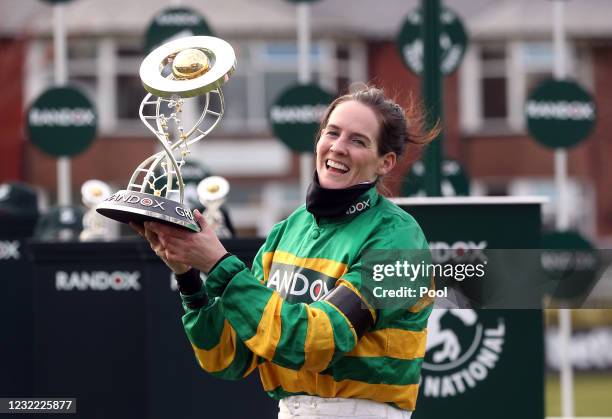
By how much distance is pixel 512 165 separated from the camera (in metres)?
28.4

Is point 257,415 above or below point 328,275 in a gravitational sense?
below

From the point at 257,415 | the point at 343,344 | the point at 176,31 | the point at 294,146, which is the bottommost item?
the point at 257,415

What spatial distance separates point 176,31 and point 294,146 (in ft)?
4.51

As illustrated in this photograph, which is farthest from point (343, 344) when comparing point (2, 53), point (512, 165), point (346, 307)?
point (512, 165)

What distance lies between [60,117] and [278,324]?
8.69 metres

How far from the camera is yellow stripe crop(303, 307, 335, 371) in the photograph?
3178 millimetres

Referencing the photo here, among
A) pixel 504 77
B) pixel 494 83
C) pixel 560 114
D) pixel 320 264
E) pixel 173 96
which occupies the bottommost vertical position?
pixel 320 264

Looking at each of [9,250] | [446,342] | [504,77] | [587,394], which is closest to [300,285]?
[446,342]

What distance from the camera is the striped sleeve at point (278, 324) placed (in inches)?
125

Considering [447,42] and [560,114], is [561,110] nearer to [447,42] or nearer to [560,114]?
[560,114]

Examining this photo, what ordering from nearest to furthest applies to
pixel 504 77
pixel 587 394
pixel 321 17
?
1. pixel 587 394
2. pixel 321 17
3. pixel 504 77

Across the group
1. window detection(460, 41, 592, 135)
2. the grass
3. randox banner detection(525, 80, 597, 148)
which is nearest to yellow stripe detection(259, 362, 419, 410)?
randox banner detection(525, 80, 597, 148)

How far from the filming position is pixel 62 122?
11.5 metres

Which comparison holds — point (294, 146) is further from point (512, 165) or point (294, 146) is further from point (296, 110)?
point (512, 165)
